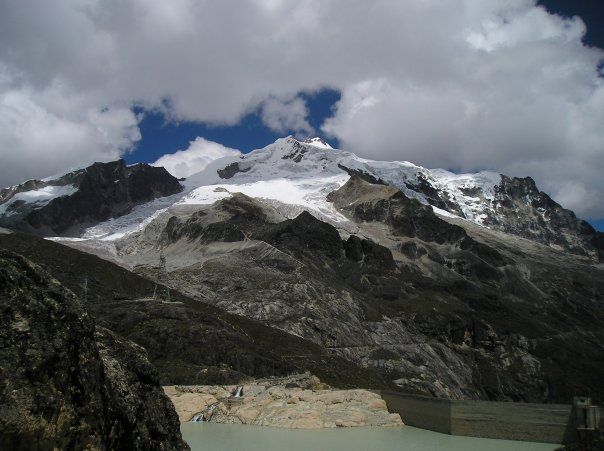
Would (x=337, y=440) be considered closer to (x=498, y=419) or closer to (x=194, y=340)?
(x=498, y=419)

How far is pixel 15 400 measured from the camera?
8430 mm

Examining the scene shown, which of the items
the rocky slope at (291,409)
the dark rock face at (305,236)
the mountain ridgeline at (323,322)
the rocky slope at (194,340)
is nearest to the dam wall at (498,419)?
the rocky slope at (291,409)

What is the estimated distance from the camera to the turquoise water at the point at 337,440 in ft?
91.5

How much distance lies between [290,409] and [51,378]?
96.2ft

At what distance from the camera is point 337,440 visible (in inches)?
1178

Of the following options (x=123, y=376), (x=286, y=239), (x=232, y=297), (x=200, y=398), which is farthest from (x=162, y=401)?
(x=286, y=239)

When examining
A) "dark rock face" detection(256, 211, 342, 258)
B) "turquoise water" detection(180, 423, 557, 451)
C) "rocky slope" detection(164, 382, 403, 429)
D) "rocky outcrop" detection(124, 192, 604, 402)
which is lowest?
"turquoise water" detection(180, 423, 557, 451)

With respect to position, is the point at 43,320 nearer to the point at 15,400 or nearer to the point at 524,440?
the point at 15,400

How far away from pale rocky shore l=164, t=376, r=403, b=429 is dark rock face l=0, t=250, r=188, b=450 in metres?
24.9

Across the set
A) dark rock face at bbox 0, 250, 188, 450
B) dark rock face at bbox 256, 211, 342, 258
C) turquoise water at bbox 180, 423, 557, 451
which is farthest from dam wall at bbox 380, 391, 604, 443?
dark rock face at bbox 256, 211, 342, 258

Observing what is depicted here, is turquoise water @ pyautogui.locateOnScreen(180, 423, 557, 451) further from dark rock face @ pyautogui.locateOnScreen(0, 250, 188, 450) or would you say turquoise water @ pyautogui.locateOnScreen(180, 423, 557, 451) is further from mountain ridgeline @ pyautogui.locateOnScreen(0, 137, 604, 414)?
mountain ridgeline @ pyautogui.locateOnScreen(0, 137, 604, 414)

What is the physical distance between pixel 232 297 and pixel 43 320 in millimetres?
122338

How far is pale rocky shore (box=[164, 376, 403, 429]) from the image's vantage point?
35.3 m

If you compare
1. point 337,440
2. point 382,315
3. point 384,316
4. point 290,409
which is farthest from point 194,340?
point 384,316
